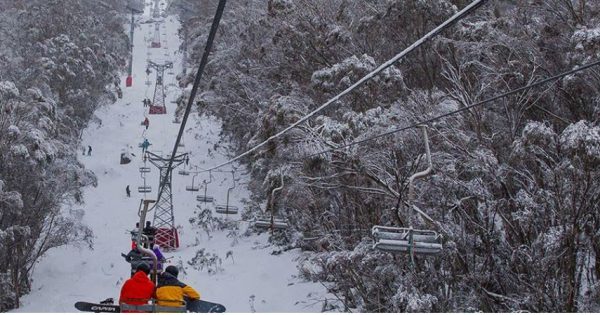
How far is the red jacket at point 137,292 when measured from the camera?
689 cm

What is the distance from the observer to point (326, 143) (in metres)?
11.8

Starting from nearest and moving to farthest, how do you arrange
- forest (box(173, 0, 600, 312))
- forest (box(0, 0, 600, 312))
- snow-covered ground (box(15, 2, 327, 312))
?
forest (box(173, 0, 600, 312)) → forest (box(0, 0, 600, 312)) → snow-covered ground (box(15, 2, 327, 312))

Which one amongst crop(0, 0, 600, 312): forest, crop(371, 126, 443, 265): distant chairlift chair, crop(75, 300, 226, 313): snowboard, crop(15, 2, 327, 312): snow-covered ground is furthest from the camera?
crop(15, 2, 327, 312): snow-covered ground

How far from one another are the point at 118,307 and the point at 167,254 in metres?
13.5

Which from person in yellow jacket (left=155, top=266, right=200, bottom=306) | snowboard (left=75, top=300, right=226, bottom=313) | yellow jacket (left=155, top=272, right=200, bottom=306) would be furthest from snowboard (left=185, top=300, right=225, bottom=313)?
yellow jacket (left=155, top=272, right=200, bottom=306)

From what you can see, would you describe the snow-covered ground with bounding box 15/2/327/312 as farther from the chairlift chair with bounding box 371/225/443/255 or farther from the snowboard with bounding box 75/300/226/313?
the chairlift chair with bounding box 371/225/443/255

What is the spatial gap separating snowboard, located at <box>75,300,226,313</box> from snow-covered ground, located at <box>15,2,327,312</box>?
6.59 metres

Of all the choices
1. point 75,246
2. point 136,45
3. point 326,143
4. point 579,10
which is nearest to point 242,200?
point 75,246

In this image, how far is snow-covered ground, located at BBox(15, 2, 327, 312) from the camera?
16.4 m

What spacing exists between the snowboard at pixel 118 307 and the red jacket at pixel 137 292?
46cm

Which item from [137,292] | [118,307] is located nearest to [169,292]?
[137,292]

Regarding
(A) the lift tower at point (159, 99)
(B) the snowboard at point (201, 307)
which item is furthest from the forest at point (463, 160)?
(A) the lift tower at point (159, 99)

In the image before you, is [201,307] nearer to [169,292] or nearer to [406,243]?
[169,292]

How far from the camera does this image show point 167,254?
20.5m
